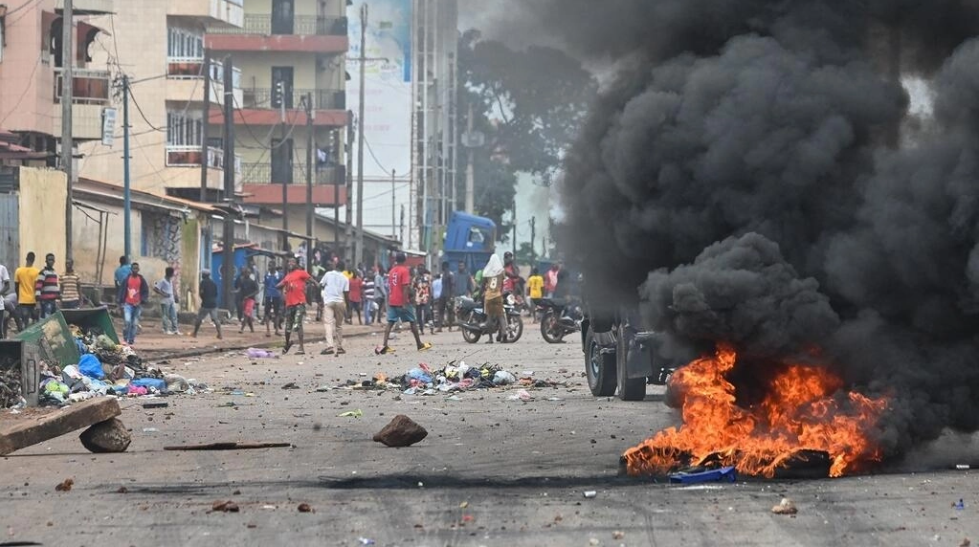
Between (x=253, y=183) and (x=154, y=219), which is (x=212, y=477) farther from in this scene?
(x=253, y=183)

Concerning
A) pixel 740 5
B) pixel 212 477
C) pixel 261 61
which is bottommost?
pixel 212 477

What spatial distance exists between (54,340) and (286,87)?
57.0 meters

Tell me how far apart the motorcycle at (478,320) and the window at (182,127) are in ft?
105

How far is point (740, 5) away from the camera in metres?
12.6

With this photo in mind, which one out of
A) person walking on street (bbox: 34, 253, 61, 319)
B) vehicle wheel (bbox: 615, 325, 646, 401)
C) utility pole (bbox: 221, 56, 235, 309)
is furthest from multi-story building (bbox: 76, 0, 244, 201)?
vehicle wheel (bbox: 615, 325, 646, 401)

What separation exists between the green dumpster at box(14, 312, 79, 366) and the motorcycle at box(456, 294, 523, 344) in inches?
510

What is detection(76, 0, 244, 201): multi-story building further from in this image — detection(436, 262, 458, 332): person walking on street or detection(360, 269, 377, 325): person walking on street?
detection(436, 262, 458, 332): person walking on street

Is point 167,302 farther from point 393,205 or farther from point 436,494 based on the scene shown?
point 393,205

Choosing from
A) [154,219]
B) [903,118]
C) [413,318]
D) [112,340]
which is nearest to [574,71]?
[903,118]

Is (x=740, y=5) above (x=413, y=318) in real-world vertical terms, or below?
above

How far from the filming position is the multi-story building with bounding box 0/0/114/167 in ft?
140

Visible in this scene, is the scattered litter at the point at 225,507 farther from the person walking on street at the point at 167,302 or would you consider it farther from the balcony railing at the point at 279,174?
the balcony railing at the point at 279,174

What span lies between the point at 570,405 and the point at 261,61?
61.5m

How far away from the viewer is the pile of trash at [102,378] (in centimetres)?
1873
